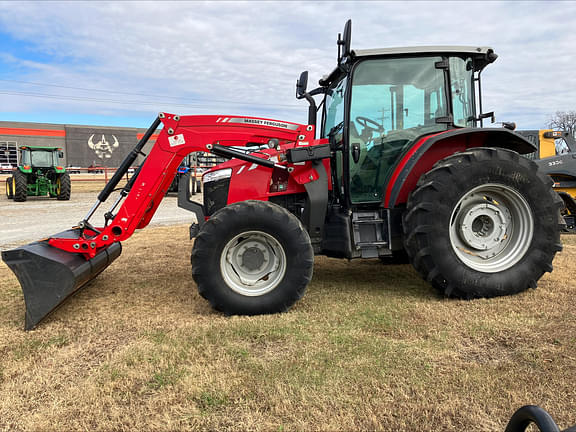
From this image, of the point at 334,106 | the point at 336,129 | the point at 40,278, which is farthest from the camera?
the point at 334,106

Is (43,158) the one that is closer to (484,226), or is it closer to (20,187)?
(20,187)

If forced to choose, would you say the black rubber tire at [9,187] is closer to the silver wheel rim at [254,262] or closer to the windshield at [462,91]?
the silver wheel rim at [254,262]

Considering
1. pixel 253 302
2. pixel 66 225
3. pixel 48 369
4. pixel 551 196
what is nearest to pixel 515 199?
pixel 551 196

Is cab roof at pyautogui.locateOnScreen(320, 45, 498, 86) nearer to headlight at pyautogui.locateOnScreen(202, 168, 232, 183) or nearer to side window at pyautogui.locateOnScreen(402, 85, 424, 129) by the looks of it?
side window at pyautogui.locateOnScreen(402, 85, 424, 129)

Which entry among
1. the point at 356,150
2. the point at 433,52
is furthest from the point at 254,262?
the point at 433,52

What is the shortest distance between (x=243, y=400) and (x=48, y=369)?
125 centimetres

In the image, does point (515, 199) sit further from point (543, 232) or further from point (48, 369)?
point (48, 369)

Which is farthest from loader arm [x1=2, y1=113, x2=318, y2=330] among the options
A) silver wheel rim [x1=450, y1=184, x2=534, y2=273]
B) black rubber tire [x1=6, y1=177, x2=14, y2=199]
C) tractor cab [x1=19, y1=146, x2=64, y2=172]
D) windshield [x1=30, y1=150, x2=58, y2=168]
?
windshield [x1=30, y1=150, x2=58, y2=168]

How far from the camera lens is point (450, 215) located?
3764mm

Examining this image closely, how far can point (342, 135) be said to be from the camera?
421 cm

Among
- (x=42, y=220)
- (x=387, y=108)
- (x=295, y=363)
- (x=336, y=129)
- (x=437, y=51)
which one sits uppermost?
(x=437, y=51)

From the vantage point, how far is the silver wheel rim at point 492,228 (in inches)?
155

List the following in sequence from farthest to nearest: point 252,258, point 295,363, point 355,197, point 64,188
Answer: point 64,188
point 355,197
point 252,258
point 295,363

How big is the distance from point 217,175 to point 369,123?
1549mm
